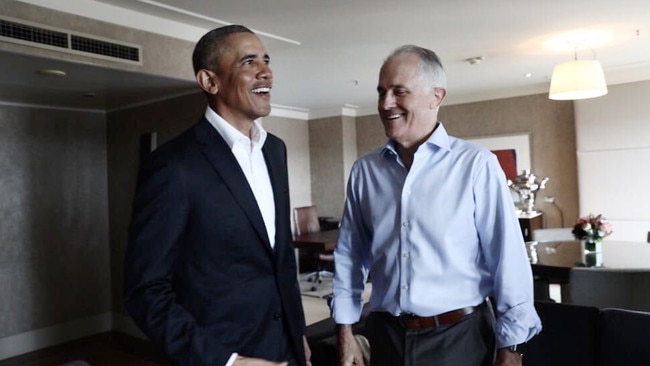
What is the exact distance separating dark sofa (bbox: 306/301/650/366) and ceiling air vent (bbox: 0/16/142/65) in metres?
2.00

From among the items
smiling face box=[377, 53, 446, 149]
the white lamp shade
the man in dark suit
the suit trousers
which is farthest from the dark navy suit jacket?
A: the white lamp shade

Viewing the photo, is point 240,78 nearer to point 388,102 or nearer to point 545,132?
point 388,102

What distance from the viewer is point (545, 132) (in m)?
6.80

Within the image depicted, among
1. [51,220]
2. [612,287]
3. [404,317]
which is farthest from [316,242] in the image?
[404,317]

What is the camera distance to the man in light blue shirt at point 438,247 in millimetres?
1426

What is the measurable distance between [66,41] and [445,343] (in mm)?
2485

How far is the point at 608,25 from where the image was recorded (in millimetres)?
4133

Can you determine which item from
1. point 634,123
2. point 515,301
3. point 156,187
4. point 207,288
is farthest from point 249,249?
point 634,123

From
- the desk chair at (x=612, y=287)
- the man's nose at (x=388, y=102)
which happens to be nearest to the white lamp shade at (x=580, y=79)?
the desk chair at (x=612, y=287)

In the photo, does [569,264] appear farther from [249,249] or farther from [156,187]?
[156,187]

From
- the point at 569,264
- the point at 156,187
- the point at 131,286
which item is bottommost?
the point at 569,264

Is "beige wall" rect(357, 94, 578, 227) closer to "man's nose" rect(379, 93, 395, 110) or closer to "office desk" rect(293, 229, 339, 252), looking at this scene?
"office desk" rect(293, 229, 339, 252)

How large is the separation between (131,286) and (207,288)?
7.3 inches

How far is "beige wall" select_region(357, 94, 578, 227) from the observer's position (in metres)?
6.63
